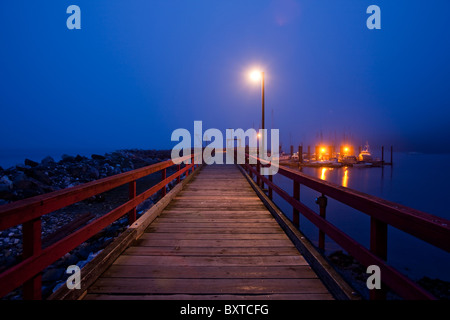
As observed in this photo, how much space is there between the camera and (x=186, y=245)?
3586 mm

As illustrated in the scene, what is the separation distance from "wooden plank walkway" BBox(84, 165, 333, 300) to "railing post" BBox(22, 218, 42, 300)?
2.20ft

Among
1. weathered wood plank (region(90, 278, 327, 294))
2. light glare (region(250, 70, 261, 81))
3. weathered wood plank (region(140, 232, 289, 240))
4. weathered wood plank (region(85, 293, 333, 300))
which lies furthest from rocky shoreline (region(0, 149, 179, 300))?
light glare (region(250, 70, 261, 81))

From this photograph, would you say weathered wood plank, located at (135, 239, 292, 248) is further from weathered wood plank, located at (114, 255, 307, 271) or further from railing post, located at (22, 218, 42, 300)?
railing post, located at (22, 218, 42, 300)

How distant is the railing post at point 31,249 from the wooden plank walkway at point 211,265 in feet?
2.20

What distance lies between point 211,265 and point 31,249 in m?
1.85

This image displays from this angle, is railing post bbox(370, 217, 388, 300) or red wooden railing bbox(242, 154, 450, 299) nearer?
red wooden railing bbox(242, 154, 450, 299)

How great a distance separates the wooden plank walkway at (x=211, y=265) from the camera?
7.87 feet

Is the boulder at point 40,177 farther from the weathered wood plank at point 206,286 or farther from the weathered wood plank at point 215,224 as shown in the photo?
the weathered wood plank at point 206,286

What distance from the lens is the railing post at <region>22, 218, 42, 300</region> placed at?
169 cm

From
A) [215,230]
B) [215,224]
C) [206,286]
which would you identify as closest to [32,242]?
[206,286]

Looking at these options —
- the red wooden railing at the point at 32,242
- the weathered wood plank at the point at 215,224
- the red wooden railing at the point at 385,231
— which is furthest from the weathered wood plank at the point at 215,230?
the red wooden railing at the point at 32,242

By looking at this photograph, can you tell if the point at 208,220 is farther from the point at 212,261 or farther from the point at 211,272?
the point at 211,272
